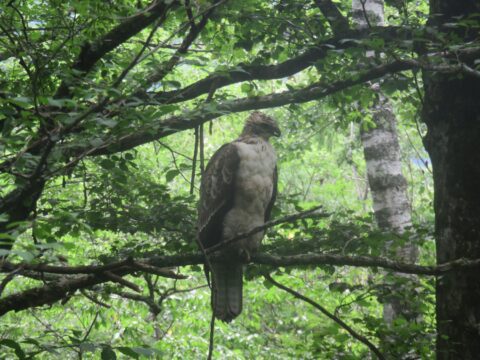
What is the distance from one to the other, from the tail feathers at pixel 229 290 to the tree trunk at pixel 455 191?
1.63 metres

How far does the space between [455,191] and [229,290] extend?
1.91 metres

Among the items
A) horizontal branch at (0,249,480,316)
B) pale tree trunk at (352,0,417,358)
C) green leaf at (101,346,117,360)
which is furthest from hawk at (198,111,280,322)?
green leaf at (101,346,117,360)

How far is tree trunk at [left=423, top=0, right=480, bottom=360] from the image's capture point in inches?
143

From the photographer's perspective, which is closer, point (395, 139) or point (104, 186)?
point (104, 186)

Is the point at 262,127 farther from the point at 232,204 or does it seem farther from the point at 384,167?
Result: the point at 384,167

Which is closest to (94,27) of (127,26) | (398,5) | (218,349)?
(127,26)

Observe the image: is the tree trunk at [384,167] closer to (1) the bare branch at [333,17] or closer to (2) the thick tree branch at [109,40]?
(1) the bare branch at [333,17]

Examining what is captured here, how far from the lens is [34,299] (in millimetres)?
2799

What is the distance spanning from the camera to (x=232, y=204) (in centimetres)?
492

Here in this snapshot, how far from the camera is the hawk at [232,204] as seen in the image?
15.7ft

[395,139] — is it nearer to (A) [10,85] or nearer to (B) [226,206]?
(B) [226,206]

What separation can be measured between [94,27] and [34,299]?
5.50ft

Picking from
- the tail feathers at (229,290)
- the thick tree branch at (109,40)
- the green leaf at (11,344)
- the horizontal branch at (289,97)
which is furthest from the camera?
the tail feathers at (229,290)

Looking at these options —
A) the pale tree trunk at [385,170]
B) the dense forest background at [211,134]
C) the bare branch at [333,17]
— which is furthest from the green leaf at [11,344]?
the pale tree trunk at [385,170]
